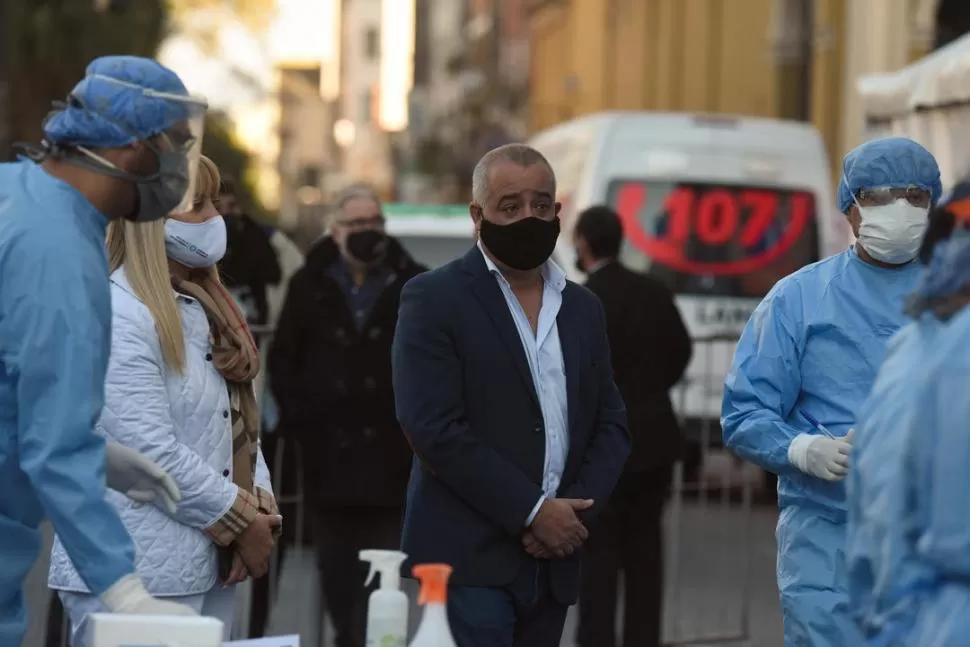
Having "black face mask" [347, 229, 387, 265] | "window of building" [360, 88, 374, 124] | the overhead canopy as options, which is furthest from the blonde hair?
"window of building" [360, 88, 374, 124]

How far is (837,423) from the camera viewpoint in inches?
212

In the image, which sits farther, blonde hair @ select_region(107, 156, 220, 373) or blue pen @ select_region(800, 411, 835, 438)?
blue pen @ select_region(800, 411, 835, 438)

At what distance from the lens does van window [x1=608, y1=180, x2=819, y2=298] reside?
15.5m

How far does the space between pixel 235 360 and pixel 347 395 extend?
101 inches

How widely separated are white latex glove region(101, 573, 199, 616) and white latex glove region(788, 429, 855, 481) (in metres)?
1.87

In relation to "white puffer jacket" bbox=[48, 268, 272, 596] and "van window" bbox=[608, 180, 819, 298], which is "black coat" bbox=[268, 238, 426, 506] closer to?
"white puffer jacket" bbox=[48, 268, 272, 596]

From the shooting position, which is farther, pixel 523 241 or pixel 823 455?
pixel 523 241

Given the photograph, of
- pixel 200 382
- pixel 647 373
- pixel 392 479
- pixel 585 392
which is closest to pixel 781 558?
pixel 585 392

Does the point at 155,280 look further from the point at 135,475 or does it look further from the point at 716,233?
the point at 716,233

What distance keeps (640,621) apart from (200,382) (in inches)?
161

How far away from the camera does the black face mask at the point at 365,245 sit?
312 inches

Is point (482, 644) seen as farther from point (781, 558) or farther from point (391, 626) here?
point (391, 626)

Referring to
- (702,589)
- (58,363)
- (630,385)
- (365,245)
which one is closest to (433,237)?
(702,589)

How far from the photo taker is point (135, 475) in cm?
423
